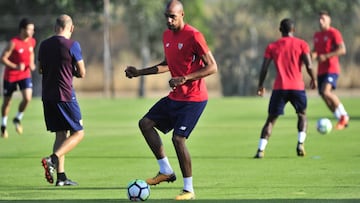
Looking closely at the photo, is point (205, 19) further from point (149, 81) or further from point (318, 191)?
point (318, 191)

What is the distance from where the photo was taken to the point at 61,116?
527 inches

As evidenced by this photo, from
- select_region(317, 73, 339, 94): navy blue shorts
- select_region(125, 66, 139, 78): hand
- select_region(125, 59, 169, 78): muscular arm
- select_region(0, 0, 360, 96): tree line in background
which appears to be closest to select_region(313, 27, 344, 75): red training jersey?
select_region(317, 73, 339, 94): navy blue shorts

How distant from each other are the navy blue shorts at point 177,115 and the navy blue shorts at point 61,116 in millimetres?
1583

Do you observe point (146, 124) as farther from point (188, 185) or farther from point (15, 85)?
point (15, 85)

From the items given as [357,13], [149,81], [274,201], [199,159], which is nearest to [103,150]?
[199,159]

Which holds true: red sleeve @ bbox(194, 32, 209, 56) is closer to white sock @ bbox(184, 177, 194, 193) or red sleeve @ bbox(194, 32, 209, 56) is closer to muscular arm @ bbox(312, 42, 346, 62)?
white sock @ bbox(184, 177, 194, 193)

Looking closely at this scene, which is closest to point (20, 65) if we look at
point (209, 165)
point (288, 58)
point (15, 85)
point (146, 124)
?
point (15, 85)

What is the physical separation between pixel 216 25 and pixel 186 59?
4674 centimetres

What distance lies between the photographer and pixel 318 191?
12.3 metres

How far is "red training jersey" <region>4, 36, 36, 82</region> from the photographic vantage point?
2228 centimetres

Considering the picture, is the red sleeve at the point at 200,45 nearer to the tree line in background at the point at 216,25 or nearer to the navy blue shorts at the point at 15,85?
the navy blue shorts at the point at 15,85

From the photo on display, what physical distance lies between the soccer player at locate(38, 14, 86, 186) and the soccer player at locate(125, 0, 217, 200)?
129 cm

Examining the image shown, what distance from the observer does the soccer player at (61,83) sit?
13219mm

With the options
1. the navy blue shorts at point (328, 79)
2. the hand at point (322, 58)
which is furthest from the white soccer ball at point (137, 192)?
the navy blue shorts at point (328, 79)
